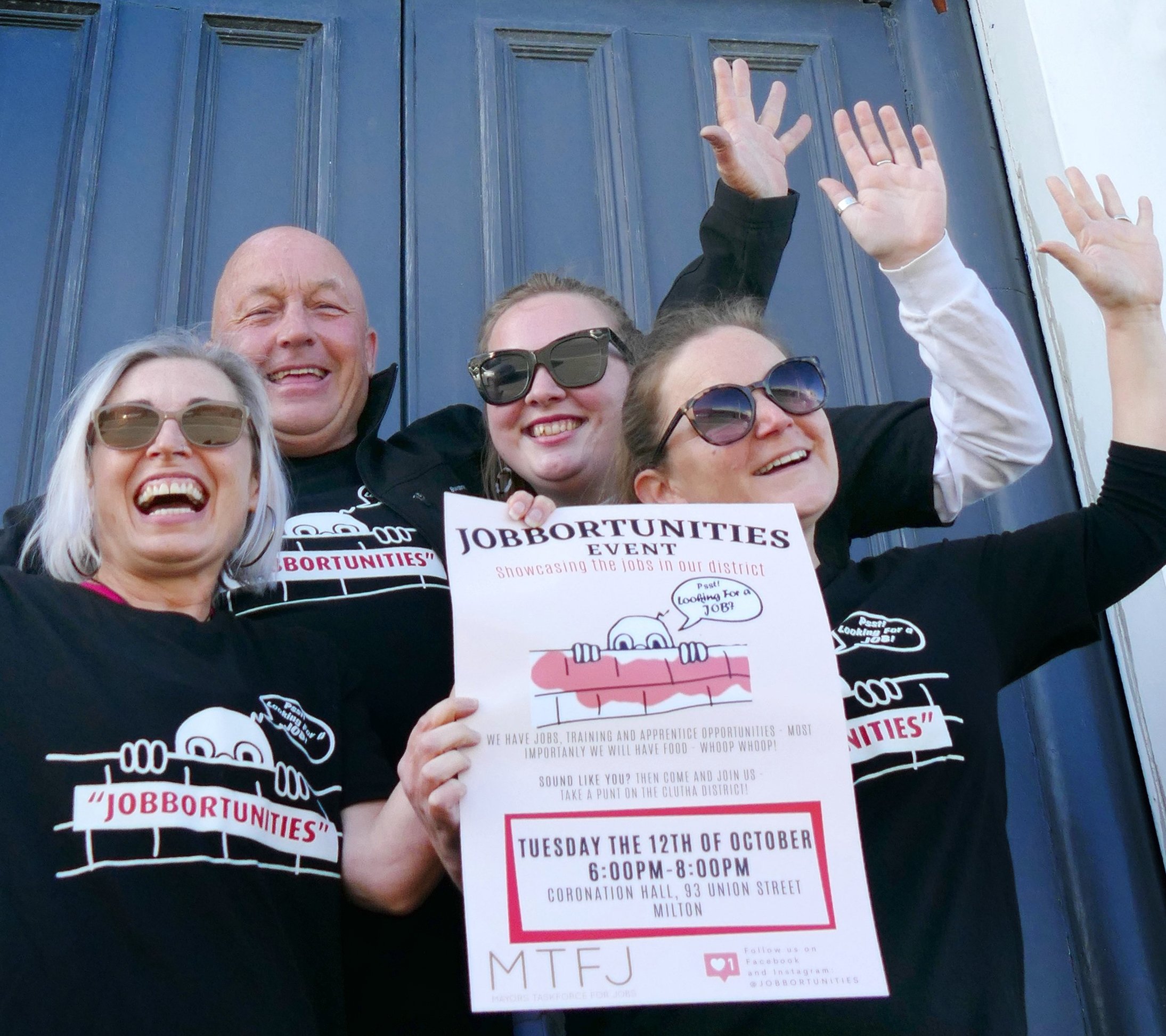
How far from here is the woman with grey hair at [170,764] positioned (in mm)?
1293

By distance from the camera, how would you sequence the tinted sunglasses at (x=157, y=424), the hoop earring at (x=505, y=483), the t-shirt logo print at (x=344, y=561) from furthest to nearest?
the hoop earring at (x=505, y=483) → the t-shirt logo print at (x=344, y=561) → the tinted sunglasses at (x=157, y=424)

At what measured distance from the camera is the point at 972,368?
6.06 ft

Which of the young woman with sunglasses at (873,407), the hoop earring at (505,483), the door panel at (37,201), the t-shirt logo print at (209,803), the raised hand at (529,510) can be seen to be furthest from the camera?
the door panel at (37,201)

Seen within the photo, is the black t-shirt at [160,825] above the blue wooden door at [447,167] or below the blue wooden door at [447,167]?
below

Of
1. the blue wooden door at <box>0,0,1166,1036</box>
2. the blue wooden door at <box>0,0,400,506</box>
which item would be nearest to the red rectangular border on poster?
the blue wooden door at <box>0,0,1166,1036</box>

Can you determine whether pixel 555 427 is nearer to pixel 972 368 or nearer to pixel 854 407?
pixel 854 407

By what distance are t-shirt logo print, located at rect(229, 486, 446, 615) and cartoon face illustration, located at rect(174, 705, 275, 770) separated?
1.55ft

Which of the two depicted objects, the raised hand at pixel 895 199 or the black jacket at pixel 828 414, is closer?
the raised hand at pixel 895 199

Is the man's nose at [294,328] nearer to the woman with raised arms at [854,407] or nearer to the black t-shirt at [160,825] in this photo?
the woman with raised arms at [854,407]

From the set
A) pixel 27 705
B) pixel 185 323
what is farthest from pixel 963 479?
pixel 185 323

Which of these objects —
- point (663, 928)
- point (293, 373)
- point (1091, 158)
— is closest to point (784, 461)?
point (663, 928)

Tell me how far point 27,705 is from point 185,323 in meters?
1.68

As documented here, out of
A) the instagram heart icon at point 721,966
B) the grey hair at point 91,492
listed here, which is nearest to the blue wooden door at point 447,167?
the grey hair at point 91,492

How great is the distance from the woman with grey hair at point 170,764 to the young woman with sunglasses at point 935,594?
1.53 feet
